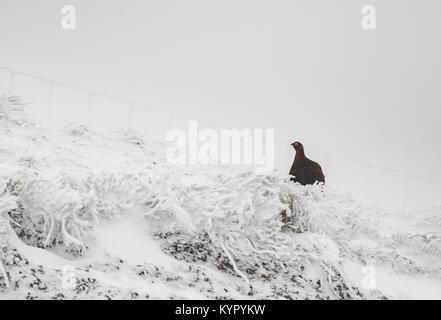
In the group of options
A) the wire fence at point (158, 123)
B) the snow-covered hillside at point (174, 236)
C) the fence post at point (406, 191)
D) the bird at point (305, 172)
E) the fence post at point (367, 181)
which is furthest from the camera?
the fence post at point (406, 191)

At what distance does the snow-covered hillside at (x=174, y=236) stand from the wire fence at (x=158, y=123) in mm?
2927

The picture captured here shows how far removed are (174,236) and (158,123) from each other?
7.79 metres

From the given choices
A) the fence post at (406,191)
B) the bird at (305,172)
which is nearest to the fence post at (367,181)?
the fence post at (406,191)

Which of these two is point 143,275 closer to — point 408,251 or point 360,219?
Result: point 360,219

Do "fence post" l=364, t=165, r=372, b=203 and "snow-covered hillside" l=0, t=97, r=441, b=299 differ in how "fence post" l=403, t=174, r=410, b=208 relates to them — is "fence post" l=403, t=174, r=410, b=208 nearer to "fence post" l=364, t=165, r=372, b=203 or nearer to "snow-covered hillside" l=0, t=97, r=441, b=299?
"fence post" l=364, t=165, r=372, b=203

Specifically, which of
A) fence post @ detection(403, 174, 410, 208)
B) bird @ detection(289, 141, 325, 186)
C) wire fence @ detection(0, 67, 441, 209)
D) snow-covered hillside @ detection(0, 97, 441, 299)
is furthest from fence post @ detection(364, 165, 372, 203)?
snow-covered hillside @ detection(0, 97, 441, 299)

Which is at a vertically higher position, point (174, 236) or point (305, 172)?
point (305, 172)

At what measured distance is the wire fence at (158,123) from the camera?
881 centimetres

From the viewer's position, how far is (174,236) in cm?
387

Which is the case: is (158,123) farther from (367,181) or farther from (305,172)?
(367,181)

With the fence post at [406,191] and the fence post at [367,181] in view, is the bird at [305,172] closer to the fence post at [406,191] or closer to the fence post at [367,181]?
the fence post at [367,181]

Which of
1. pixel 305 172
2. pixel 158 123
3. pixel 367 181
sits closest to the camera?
pixel 305 172

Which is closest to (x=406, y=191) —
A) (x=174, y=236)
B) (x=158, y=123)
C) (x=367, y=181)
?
(x=367, y=181)

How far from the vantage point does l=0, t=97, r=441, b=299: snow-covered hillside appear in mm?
3004
